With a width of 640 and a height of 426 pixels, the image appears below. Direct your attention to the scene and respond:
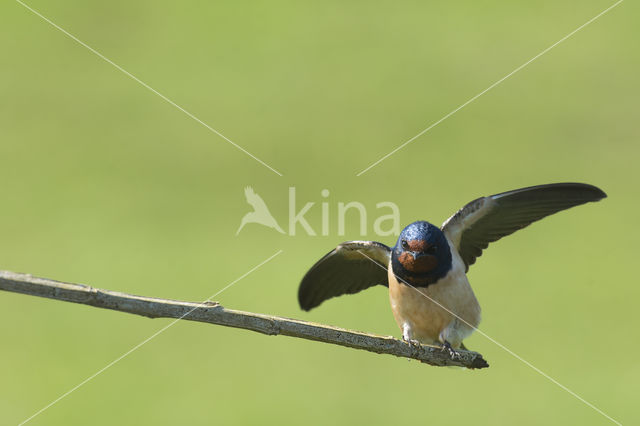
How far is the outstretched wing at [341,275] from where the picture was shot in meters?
4.98

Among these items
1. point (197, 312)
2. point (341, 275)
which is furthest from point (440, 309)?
point (197, 312)

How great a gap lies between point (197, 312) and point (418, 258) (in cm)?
157

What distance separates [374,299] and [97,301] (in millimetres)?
9329

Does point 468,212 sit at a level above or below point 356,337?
above

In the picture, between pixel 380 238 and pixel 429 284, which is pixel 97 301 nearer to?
pixel 429 284

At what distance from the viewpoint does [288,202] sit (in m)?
14.0

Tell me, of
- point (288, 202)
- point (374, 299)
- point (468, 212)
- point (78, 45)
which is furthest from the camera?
point (78, 45)

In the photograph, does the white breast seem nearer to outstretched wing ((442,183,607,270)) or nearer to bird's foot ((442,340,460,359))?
bird's foot ((442,340,460,359))

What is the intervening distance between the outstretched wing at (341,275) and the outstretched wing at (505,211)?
49 cm

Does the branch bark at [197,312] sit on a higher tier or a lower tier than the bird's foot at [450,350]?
higher

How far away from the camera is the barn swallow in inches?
167

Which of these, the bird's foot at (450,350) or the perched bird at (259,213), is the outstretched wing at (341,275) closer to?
the bird's foot at (450,350)

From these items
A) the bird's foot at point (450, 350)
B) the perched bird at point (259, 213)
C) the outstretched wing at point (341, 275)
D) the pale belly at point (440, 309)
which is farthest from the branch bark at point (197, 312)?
the perched bird at point (259, 213)

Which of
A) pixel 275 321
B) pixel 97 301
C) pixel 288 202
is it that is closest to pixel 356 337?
pixel 275 321
